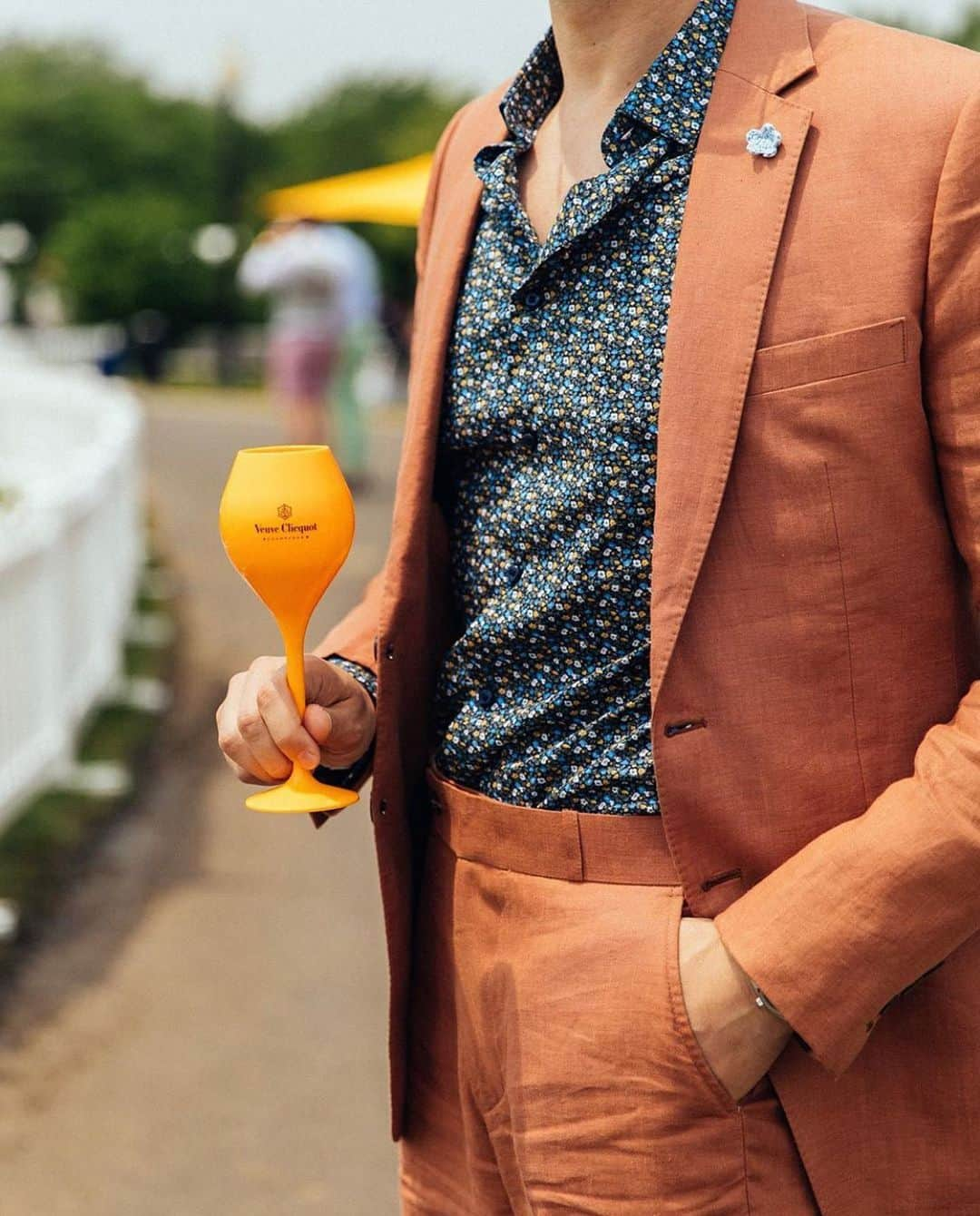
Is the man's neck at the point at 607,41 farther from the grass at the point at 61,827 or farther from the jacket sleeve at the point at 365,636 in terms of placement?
the grass at the point at 61,827

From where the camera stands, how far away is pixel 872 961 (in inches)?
65.8

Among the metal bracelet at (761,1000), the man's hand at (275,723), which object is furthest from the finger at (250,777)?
the metal bracelet at (761,1000)

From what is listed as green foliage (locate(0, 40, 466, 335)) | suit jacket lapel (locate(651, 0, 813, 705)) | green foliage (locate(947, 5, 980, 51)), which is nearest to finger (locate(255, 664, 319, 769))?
suit jacket lapel (locate(651, 0, 813, 705))

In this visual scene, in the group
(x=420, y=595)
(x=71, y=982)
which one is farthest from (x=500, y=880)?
(x=71, y=982)

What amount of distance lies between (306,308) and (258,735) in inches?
480

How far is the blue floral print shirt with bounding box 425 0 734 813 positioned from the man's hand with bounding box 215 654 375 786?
169mm

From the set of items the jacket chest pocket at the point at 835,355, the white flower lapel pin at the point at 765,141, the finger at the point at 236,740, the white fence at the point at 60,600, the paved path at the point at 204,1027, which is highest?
the white flower lapel pin at the point at 765,141

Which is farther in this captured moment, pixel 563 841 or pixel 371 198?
pixel 371 198

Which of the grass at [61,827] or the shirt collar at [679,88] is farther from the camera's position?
the grass at [61,827]

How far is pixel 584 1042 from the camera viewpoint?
71.7 inches

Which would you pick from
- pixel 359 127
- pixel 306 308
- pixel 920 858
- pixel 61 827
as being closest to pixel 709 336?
pixel 920 858

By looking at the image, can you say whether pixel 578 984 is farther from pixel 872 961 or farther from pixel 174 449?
pixel 174 449

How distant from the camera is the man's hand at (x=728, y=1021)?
5.63 ft

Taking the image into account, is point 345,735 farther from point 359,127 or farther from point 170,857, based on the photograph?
point 359,127
